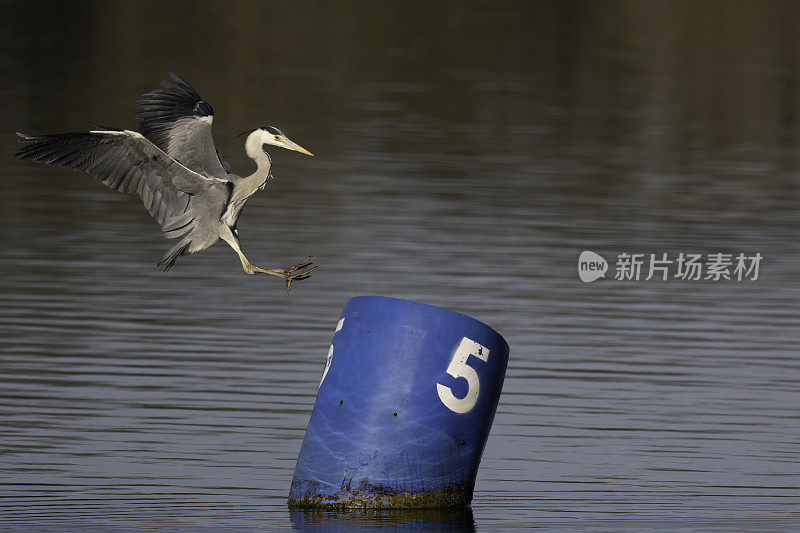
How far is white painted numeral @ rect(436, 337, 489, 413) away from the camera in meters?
9.52

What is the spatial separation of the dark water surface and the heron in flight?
1.56m

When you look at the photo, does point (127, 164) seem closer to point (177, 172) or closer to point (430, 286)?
point (177, 172)

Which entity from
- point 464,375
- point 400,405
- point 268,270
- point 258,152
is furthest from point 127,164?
point 464,375

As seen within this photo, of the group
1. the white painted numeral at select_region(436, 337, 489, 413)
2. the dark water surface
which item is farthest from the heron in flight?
the dark water surface

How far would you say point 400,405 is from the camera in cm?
957

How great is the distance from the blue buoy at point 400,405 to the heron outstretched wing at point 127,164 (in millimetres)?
1048

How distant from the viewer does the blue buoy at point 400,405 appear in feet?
31.3

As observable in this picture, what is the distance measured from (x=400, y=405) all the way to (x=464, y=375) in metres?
0.37

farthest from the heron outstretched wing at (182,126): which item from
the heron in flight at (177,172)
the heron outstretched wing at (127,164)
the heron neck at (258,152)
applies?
the heron neck at (258,152)

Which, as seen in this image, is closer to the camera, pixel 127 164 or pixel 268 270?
pixel 268 270

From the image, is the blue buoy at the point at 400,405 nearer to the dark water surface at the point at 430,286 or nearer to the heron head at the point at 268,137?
the dark water surface at the point at 430,286

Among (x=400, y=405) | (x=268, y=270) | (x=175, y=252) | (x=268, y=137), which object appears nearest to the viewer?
(x=268, y=270)

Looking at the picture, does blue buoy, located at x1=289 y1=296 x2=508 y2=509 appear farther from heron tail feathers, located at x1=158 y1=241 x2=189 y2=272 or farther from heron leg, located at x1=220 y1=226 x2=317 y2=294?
heron tail feathers, located at x1=158 y1=241 x2=189 y2=272

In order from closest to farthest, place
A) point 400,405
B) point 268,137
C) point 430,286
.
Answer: point 268,137, point 400,405, point 430,286
